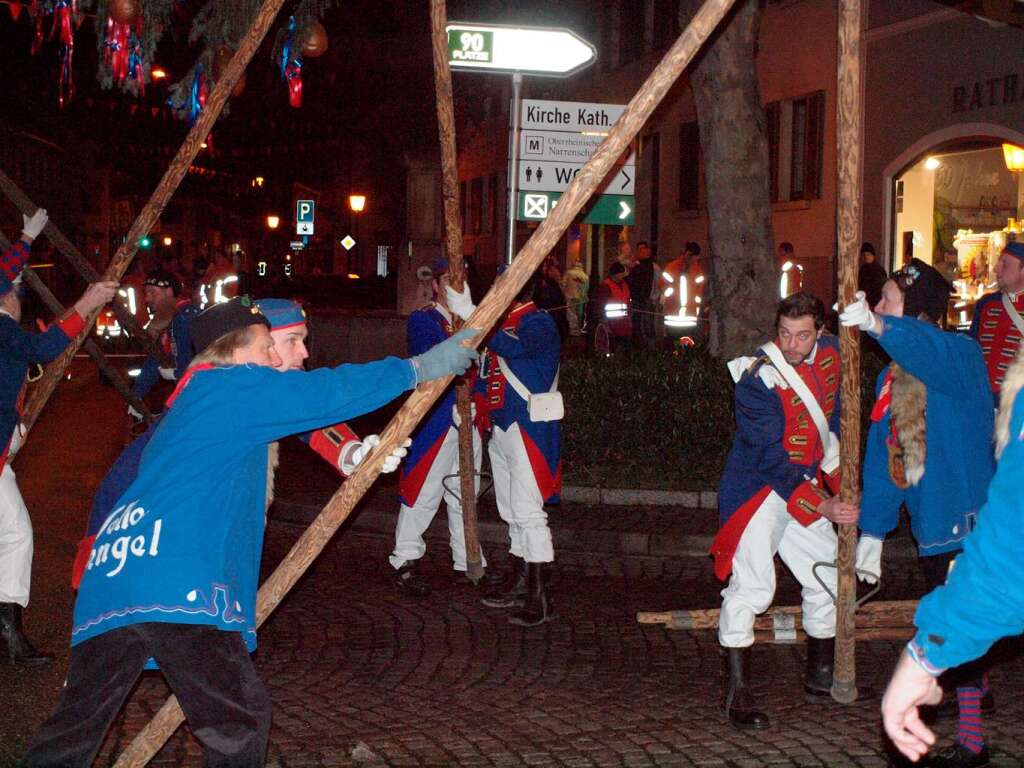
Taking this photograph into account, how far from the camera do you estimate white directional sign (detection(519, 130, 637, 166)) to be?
425 inches

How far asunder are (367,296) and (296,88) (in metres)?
26.3

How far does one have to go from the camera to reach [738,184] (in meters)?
12.2

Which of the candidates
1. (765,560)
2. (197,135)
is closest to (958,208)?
(765,560)

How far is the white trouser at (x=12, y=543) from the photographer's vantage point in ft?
21.7

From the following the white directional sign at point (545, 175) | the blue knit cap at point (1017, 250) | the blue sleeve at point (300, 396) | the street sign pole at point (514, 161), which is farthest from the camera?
the white directional sign at point (545, 175)

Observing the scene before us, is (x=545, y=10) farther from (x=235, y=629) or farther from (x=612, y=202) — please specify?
(x=235, y=629)

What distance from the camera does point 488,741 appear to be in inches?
219

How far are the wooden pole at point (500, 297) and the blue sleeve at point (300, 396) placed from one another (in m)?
0.13

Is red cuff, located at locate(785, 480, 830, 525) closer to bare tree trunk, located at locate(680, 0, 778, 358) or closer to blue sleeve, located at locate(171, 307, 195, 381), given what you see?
blue sleeve, located at locate(171, 307, 195, 381)

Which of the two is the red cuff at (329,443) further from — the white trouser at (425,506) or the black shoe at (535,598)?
the white trouser at (425,506)

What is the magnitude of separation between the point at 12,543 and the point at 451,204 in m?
2.76

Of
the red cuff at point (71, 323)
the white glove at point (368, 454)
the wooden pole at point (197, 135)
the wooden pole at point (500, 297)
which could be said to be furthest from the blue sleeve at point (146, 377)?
the wooden pole at point (500, 297)

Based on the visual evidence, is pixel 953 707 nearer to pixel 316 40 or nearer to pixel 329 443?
pixel 329 443

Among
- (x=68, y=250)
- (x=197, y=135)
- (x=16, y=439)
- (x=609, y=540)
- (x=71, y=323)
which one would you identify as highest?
(x=197, y=135)
